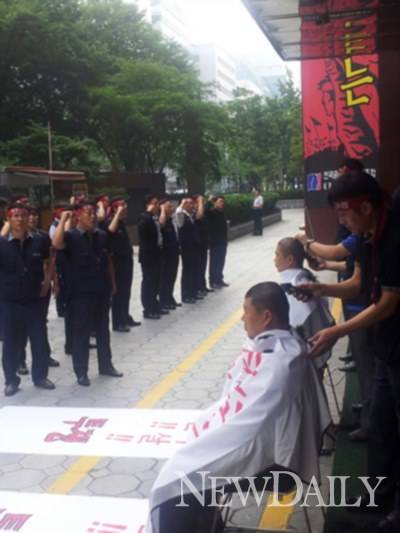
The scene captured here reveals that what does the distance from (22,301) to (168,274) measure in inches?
163

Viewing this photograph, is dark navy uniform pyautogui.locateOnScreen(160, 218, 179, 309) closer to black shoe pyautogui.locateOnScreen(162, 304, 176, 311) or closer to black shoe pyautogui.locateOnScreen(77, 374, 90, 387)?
black shoe pyautogui.locateOnScreen(162, 304, 176, 311)

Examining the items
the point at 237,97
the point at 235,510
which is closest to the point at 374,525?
the point at 235,510

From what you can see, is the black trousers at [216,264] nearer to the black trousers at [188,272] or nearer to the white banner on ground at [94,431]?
the black trousers at [188,272]

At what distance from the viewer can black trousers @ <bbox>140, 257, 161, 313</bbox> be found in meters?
9.35

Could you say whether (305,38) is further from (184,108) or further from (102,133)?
(102,133)

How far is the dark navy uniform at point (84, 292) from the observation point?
6.11m

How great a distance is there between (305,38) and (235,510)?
15.2 feet

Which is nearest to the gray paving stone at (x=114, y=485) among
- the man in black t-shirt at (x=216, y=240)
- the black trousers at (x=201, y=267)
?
the black trousers at (x=201, y=267)

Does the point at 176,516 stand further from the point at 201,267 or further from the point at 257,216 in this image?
the point at 257,216

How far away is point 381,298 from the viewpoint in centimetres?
299

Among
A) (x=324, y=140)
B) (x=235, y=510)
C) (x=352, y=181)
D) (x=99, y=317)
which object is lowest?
(x=235, y=510)

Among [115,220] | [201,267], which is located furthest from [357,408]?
[201,267]

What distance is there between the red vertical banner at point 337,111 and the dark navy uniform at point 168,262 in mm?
2566

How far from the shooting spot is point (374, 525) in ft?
11.2
